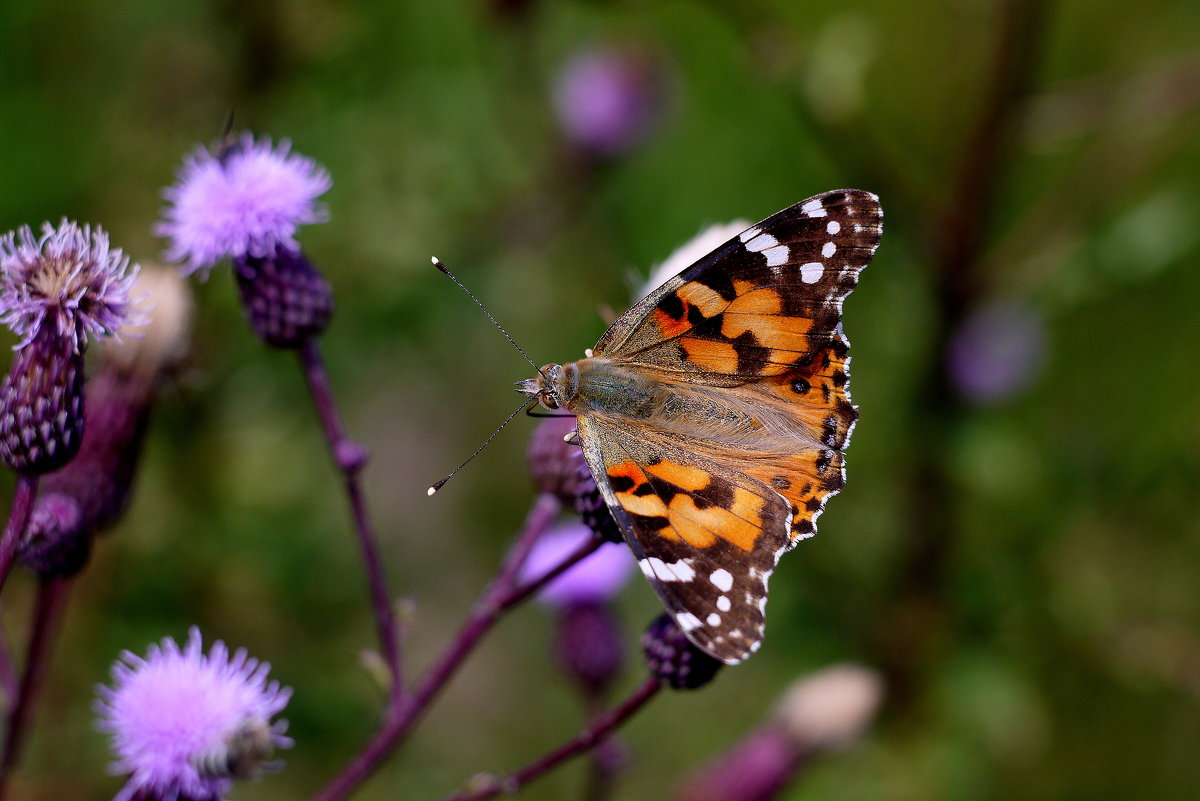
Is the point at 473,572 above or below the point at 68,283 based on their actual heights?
above

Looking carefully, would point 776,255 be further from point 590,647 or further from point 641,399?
point 590,647

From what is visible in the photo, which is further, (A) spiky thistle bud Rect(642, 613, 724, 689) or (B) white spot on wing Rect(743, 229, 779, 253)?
(B) white spot on wing Rect(743, 229, 779, 253)

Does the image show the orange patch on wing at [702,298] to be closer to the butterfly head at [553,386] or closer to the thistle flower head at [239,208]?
the butterfly head at [553,386]

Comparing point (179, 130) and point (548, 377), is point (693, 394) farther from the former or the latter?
point (179, 130)

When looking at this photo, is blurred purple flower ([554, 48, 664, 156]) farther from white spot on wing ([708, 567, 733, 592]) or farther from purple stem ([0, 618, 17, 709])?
purple stem ([0, 618, 17, 709])

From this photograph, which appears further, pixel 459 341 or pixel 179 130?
pixel 459 341

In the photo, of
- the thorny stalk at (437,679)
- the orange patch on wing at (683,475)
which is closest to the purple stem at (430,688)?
the thorny stalk at (437,679)

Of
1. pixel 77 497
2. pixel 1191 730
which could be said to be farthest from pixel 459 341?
pixel 1191 730

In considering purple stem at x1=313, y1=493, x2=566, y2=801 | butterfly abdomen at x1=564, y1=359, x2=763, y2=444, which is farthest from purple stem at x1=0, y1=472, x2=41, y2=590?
butterfly abdomen at x1=564, y1=359, x2=763, y2=444
